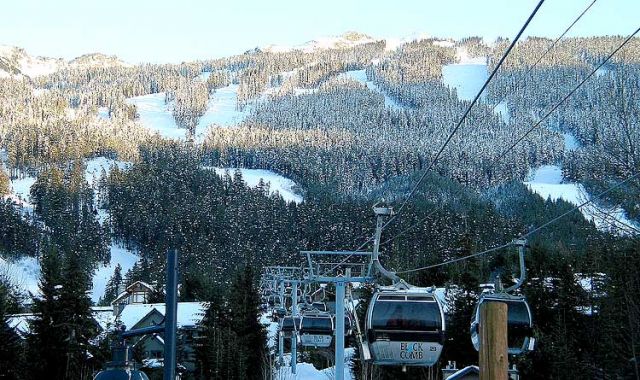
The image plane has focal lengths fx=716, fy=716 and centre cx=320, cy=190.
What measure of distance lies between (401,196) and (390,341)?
168889 mm

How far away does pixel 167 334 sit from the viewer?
377 cm

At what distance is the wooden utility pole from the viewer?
109 inches

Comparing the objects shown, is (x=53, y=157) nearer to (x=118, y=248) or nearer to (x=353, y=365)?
(x=118, y=248)

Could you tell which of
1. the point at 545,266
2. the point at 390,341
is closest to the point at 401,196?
the point at 545,266

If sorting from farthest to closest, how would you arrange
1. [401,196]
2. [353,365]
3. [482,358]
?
1. [401,196]
2. [353,365]
3. [482,358]

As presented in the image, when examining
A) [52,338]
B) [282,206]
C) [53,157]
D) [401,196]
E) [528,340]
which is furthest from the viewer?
[401,196]

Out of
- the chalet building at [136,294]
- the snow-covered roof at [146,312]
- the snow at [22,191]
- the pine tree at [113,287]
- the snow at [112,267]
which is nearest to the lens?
the snow-covered roof at [146,312]

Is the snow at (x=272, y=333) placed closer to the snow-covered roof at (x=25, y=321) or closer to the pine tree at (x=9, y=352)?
the snow-covered roof at (x=25, y=321)

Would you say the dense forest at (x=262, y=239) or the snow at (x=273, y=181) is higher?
the snow at (x=273, y=181)

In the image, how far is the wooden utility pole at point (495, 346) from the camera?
9.11ft

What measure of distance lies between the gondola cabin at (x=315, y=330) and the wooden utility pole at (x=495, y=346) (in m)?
27.1

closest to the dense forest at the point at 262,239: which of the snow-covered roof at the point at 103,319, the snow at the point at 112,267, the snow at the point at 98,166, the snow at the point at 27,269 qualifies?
the snow-covered roof at the point at 103,319

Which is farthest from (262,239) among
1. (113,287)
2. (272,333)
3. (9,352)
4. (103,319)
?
(9,352)

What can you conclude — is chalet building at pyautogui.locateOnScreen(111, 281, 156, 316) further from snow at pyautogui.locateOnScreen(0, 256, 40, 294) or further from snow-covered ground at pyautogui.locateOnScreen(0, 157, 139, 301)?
snow at pyautogui.locateOnScreen(0, 256, 40, 294)
